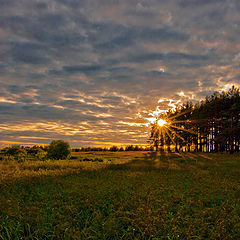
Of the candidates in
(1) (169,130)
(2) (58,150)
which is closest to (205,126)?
(1) (169,130)

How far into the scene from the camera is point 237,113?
157 ft

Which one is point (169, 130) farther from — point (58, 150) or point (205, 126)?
point (58, 150)

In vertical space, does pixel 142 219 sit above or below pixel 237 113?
below

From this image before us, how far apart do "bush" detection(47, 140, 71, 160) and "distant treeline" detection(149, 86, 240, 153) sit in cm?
3555

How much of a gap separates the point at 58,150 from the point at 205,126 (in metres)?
43.9

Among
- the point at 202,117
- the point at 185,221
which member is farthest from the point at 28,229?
the point at 202,117

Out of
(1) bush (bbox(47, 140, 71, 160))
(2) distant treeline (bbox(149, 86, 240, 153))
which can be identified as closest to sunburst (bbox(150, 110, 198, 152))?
(2) distant treeline (bbox(149, 86, 240, 153))

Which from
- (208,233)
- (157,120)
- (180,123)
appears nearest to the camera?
(208,233)

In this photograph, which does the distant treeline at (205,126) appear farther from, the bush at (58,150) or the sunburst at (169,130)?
the bush at (58,150)

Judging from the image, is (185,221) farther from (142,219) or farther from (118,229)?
(118,229)

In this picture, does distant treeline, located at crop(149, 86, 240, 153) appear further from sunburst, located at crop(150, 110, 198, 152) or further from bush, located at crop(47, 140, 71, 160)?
bush, located at crop(47, 140, 71, 160)

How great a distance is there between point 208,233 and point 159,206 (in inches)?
81.6

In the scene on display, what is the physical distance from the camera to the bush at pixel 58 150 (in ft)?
89.6

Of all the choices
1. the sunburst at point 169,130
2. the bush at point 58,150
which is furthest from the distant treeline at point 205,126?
the bush at point 58,150
